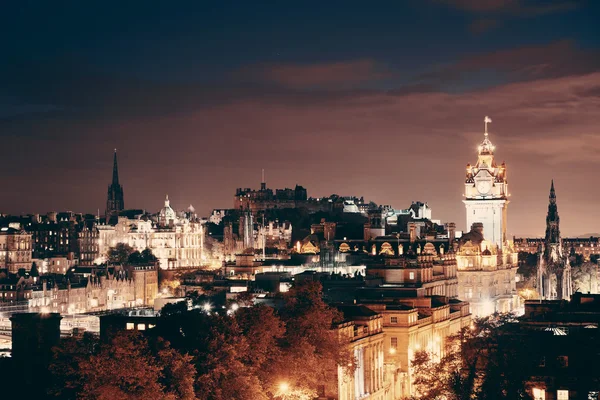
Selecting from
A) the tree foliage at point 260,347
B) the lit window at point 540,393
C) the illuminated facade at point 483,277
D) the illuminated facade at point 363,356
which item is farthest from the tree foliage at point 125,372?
the illuminated facade at point 483,277

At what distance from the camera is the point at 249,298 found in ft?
378

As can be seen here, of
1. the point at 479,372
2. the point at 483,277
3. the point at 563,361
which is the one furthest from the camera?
the point at 483,277

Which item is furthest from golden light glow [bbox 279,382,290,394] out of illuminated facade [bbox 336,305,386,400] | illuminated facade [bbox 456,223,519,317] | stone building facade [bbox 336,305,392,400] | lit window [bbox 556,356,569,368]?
illuminated facade [bbox 456,223,519,317]

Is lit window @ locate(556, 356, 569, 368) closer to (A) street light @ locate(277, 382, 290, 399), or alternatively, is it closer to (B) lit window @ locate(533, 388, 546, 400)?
(B) lit window @ locate(533, 388, 546, 400)

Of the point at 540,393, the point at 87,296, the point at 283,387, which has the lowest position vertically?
the point at 540,393

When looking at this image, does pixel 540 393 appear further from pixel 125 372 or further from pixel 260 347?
pixel 125 372

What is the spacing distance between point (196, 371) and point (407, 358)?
1491 inches

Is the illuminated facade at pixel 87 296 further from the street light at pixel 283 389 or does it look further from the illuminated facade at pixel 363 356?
the street light at pixel 283 389

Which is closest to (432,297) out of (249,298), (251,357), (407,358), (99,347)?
(407,358)

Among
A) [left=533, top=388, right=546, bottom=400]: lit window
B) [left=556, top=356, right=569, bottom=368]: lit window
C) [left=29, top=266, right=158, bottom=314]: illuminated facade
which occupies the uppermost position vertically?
[left=29, top=266, right=158, bottom=314]: illuminated facade

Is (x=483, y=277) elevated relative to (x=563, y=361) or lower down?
elevated

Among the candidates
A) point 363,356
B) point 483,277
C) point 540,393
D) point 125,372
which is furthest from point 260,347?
point 483,277

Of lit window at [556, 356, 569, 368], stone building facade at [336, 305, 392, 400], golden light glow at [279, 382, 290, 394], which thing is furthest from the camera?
stone building facade at [336, 305, 392, 400]

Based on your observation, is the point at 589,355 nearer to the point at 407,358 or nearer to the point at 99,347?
the point at 407,358
